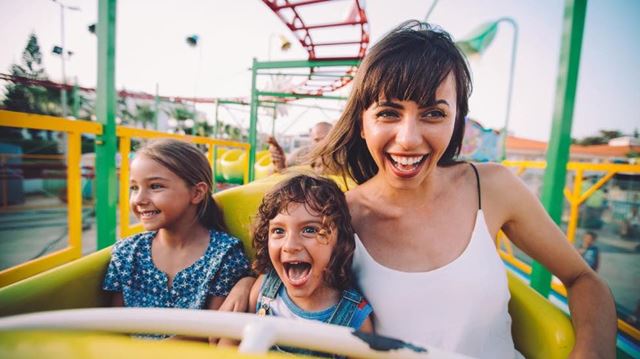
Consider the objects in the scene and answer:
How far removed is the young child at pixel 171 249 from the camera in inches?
48.1

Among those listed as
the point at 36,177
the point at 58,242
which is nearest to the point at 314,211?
the point at 58,242

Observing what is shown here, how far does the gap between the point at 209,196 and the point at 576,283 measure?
135cm

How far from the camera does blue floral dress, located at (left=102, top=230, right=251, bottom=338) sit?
1.21 meters

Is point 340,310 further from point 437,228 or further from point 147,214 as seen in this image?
point 147,214

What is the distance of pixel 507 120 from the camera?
223 inches

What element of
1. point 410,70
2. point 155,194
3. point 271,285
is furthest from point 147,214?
point 410,70

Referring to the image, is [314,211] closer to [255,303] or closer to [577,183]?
[255,303]

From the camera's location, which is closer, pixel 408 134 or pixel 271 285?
pixel 408 134

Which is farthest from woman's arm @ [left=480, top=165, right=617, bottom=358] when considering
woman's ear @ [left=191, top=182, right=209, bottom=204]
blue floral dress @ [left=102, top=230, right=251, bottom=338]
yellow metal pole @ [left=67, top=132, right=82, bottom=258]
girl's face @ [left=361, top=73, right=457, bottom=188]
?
yellow metal pole @ [left=67, top=132, right=82, bottom=258]

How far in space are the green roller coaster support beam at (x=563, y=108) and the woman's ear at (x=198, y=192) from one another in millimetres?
1422

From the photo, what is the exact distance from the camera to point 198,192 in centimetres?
137

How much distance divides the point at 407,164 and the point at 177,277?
0.95m

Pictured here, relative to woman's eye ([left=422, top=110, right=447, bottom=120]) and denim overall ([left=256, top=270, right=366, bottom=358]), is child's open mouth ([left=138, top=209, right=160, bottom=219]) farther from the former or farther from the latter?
woman's eye ([left=422, top=110, right=447, bottom=120])

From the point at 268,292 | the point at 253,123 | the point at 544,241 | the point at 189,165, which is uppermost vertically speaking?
the point at 253,123
